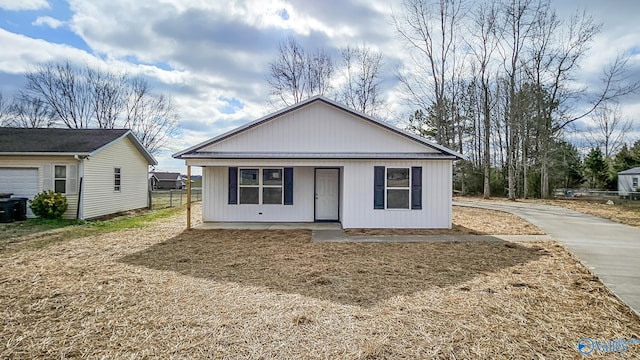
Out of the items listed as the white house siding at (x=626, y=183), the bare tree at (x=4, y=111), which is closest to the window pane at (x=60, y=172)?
the bare tree at (x=4, y=111)

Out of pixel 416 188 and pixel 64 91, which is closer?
pixel 416 188

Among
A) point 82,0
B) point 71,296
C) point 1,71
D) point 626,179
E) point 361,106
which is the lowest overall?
point 71,296

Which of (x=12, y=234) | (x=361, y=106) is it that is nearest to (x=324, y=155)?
(x=12, y=234)

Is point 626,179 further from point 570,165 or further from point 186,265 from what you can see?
point 186,265

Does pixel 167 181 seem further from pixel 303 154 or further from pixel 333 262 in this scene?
pixel 333 262

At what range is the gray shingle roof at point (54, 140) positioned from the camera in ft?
44.1

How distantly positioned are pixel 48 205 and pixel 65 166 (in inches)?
69.2

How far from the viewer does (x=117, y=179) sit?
1620cm

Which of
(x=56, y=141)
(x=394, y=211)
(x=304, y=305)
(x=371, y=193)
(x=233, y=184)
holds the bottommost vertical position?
(x=304, y=305)

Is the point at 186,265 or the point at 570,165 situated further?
the point at 570,165

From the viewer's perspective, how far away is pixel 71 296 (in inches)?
192

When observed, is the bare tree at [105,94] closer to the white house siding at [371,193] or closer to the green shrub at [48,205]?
the green shrub at [48,205]

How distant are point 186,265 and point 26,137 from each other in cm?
1376

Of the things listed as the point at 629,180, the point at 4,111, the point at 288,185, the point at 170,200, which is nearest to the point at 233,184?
the point at 288,185
